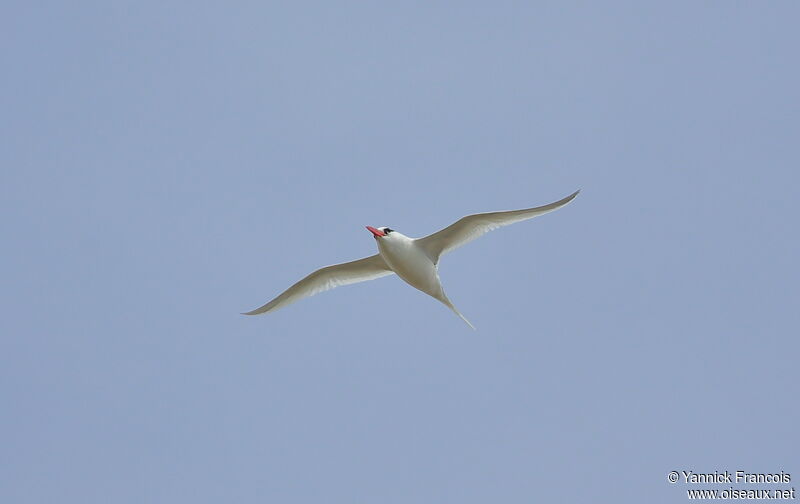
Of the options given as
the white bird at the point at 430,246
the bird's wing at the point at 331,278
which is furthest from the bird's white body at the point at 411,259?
the bird's wing at the point at 331,278

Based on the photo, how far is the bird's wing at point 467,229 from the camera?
15719mm

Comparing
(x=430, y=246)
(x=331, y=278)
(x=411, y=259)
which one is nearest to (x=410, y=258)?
(x=411, y=259)

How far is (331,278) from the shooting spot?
711 inches

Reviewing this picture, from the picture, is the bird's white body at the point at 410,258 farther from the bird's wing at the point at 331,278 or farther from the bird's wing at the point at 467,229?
the bird's wing at the point at 331,278

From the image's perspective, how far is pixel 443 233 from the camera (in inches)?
651

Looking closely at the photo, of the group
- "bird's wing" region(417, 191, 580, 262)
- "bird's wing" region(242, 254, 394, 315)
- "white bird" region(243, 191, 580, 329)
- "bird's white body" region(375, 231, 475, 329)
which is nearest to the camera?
"bird's wing" region(417, 191, 580, 262)

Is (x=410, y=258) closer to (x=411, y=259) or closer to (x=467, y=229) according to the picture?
(x=411, y=259)

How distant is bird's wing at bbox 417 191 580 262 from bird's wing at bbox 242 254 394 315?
1317 millimetres

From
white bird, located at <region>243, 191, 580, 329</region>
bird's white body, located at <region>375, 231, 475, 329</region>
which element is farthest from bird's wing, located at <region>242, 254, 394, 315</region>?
bird's white body, located at <region>375, 231, 475, 329</region>

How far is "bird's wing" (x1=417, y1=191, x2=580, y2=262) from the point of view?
15.7 meters

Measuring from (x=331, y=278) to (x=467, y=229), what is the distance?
9.73 ft

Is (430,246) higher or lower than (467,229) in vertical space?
lower

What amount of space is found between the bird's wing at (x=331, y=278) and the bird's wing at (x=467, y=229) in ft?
4.32

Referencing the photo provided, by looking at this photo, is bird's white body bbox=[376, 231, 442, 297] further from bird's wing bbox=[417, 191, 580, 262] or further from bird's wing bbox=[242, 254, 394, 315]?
bird's wing bbox=[242, 254, 394, 315]
